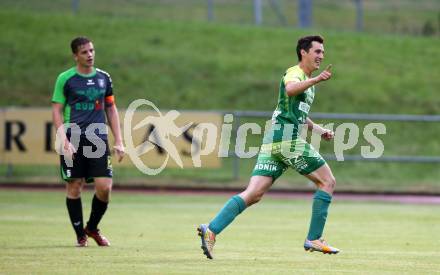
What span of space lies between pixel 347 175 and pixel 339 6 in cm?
1946

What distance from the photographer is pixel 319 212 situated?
11.2m

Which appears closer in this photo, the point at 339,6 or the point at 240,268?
the point at 240,268

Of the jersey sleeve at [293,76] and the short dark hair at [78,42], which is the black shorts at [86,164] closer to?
the short dark hair at [78,42]

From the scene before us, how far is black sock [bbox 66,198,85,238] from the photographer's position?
498 inches

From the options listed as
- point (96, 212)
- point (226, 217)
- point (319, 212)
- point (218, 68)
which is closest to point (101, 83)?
point (96, 212)

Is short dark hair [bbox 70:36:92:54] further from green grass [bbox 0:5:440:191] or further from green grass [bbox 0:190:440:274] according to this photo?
green grass [bbox 0:5:440:191]

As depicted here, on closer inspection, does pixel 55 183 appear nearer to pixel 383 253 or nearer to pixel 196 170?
pixel 196 170

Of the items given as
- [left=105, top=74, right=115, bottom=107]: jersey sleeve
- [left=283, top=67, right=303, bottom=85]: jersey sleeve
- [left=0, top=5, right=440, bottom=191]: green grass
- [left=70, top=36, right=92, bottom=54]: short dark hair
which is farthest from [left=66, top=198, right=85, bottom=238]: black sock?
[left=0, top=5, right=440, bottom=191]: green grass

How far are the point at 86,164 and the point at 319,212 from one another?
292 centimetres

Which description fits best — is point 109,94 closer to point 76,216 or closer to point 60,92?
point 60,92

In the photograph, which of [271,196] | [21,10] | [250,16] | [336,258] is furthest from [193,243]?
[250,16]

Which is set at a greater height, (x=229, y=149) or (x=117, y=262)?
(x=117, y=262)

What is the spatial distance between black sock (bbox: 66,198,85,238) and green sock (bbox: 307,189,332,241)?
2888 mm

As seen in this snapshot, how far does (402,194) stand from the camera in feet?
81.3
